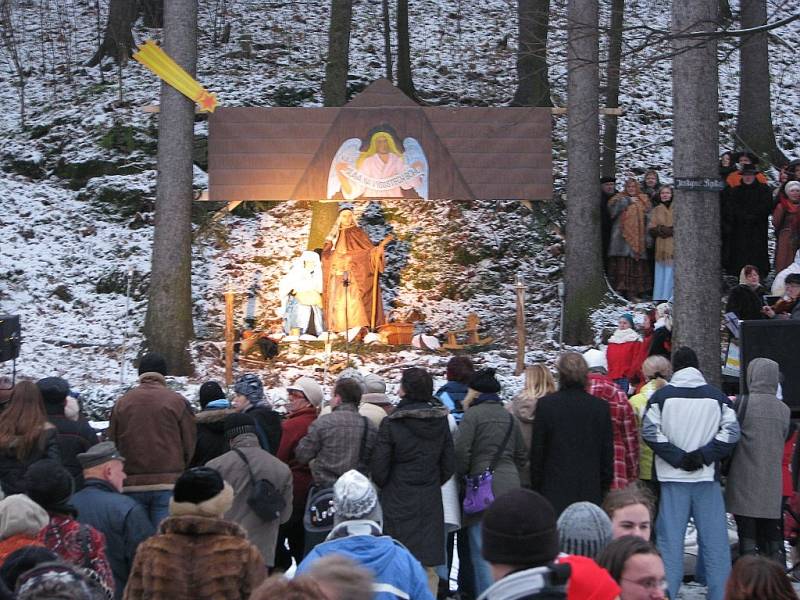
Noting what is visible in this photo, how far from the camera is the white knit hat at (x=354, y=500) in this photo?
200 inches

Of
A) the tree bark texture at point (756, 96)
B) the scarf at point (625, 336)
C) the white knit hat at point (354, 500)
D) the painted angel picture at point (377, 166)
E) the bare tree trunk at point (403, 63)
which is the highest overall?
the bare tree trunk at point (403, 63)

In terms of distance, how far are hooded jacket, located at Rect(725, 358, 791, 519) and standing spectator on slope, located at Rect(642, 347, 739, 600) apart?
332mm

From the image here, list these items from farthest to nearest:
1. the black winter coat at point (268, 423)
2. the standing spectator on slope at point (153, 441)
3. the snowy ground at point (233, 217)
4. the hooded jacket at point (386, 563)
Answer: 1. the snowy ground at point (233, 217)
2. the black winter coat at point (268, 423)
3. the standing spectator on slope at point (153, 441)
4. the hooded jacket at point (386, 563)

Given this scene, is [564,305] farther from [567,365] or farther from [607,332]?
[567,365]

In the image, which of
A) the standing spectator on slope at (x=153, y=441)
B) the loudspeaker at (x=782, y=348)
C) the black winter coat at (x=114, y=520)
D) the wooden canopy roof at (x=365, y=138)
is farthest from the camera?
the wooden canopy roof at (x=365, y=138)

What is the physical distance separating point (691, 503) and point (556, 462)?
0.98 metres

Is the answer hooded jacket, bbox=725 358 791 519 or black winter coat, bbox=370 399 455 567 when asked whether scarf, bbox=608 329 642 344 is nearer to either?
hooded jacket, bbox=725 358 791 519

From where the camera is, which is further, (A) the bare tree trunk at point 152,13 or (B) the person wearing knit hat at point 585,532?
(A) the bare tree trunk at point 152,13

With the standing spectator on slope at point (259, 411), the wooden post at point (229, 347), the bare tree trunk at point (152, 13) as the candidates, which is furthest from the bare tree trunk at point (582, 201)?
the bare tree trunk at point (152, 13)

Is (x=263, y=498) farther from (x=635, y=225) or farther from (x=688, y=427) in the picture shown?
(x=635, y=225)

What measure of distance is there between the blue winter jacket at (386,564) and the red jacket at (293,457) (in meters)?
3.03

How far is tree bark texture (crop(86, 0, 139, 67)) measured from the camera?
24.1m

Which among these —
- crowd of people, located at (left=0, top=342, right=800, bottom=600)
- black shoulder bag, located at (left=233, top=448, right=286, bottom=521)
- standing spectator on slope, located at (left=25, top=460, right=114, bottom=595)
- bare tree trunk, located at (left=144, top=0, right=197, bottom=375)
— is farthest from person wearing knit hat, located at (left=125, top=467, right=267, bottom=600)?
bare tree trunk, located at (left=144, top=0, right=197, bottom=375)

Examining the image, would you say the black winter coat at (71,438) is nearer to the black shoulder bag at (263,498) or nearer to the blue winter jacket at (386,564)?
the black shoulder bag at (263,498)
